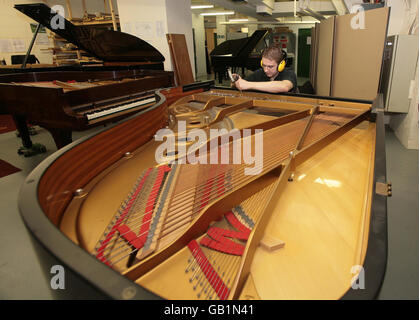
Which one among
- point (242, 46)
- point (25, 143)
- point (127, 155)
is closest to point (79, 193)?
point (127, 155)

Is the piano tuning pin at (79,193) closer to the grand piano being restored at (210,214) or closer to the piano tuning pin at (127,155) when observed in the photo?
the grand piano being restored at (210,214)

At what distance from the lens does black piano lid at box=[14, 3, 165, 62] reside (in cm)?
337

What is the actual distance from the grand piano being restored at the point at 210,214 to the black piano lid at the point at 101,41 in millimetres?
2489

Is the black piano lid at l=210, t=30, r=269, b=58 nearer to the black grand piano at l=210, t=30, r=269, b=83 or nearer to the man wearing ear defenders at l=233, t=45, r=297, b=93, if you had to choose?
the black grand piano at l=210, t=30, r=269, b=83

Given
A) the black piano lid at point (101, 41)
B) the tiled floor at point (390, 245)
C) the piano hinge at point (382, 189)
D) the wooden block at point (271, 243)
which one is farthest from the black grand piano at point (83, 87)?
the piano hinge at point (382, 189)

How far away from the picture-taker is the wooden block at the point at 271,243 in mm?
962

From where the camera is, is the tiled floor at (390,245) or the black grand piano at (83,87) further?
the black grand piano at (83,87)

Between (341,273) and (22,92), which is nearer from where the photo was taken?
(341,273)

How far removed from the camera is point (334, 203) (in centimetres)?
123

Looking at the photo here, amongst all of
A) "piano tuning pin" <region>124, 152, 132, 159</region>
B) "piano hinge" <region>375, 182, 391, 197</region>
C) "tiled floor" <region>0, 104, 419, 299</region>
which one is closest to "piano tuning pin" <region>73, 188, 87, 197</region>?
"tiled floor" <region>0, 104, 419, 299</region>

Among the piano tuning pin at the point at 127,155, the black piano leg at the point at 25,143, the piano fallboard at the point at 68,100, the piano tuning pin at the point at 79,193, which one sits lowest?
the black piano leg at the point at 25,143

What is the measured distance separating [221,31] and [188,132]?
16046 millimetres
